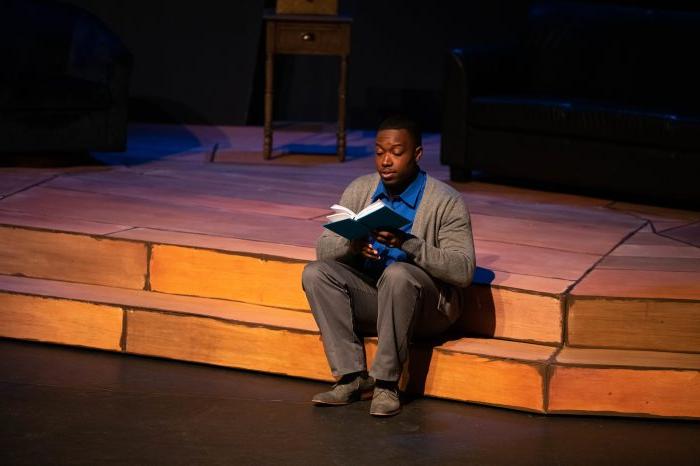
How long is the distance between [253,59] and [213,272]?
4.03 m

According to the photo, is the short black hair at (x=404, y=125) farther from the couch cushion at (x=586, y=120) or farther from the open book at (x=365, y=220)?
the couch cushion at (x=586, y=120)

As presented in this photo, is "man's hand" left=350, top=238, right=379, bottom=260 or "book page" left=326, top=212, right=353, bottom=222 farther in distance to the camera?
"man's hand" left=350, top=238, right=379, bottom=260

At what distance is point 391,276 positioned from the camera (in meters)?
3.77

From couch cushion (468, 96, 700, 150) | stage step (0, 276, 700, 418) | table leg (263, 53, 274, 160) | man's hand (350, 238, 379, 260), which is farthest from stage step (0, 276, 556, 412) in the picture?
table leg (263, 53, 274, 160)

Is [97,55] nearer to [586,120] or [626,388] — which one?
[586,120]

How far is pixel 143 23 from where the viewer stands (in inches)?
328

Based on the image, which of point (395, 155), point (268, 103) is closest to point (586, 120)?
point (268, 103)

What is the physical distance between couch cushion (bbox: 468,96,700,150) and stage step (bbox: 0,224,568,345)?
5.93 feet

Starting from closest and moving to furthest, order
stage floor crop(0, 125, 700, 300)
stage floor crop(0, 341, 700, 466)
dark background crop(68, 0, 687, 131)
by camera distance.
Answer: stage floor crop(0, 341, 700, 466) < stage floor crop(0, 125, 700, 300) < dark background crop(68, 0, 687, 131)

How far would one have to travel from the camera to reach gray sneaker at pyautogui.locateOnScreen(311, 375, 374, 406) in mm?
3891

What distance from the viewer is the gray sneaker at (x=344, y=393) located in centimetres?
389

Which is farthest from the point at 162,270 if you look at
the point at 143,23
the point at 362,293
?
the point at 143,23

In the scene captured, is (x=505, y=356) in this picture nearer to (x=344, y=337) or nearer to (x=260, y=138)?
(x=344, y=337)

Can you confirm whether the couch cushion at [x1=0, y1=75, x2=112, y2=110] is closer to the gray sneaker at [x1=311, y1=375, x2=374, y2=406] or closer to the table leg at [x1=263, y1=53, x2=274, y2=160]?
the table leg at [x1=263, y1=53, x2=274, y2=160]
